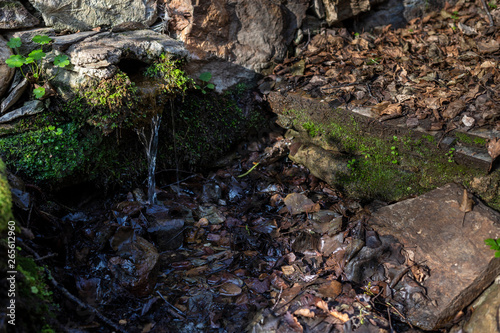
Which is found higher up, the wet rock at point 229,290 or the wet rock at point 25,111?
the wet rock at point 25,111

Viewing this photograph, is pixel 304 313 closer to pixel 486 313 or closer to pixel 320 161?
pixel 486 313

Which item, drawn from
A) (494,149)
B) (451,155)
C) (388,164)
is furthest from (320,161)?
(494,149)

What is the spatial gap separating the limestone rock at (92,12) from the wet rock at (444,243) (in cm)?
395

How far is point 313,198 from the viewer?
4.39 m

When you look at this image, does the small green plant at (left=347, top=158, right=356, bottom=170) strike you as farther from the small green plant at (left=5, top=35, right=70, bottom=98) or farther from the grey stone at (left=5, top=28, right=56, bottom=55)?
the grey stone at (left=5, top=28, right=56, bottom=55)

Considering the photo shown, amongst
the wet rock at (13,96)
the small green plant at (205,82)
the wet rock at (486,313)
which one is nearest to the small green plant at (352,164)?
the wet rock at (486,313)

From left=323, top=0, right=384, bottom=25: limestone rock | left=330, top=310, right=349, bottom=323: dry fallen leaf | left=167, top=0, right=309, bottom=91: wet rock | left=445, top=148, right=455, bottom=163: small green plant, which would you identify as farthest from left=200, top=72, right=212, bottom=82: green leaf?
left=330, top=310, right=349, bottom=323: dry fallen leaf

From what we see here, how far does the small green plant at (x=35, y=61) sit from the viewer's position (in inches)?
144

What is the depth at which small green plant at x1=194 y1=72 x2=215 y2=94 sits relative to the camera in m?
4.75

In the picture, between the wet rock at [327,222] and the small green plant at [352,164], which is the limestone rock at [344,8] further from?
the wet rock at [327,222]

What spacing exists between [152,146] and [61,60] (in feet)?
4.46

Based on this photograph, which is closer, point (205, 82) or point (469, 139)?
point (469, 139)

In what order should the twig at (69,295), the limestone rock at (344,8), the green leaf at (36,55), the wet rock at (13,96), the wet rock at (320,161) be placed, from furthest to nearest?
1. the limestone rock at (344,8)
2. the wet rock at (320,161)
3. the wet rock at (13,96)
4. the green leaf at (36,55)
5. the twig at (69,295)

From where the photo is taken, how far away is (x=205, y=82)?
4.97 metres
